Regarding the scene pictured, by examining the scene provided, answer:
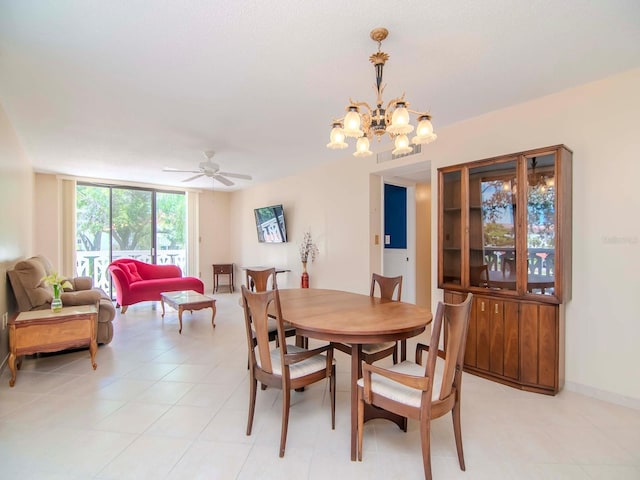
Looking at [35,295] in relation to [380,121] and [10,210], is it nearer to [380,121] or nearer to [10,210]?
[10,210]

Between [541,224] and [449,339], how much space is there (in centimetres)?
165

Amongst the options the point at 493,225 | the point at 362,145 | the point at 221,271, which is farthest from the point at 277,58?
the point at 221,271

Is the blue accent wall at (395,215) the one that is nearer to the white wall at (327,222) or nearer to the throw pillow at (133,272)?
the white wall at (327,222)

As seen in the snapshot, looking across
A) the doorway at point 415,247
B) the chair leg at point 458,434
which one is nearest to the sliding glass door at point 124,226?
the doorway at point 415,247

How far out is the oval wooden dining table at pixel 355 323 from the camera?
1.72 metres

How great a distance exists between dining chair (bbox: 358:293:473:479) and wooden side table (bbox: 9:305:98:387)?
268 centimetres

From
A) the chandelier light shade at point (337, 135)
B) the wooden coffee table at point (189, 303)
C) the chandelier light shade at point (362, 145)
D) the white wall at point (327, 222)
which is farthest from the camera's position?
the white wall at point (327, 222)

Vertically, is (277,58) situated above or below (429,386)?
above

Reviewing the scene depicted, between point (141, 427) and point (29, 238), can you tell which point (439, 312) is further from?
point (29, 238)

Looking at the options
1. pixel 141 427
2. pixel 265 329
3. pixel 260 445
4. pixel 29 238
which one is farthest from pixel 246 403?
pixel 29 238

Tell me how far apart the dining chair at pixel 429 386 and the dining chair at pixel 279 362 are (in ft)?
1.07

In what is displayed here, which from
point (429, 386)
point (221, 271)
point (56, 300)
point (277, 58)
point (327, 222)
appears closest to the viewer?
point (429, 386)

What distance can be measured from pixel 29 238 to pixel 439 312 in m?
5.96

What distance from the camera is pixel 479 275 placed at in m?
2.90
